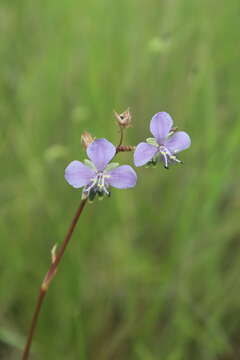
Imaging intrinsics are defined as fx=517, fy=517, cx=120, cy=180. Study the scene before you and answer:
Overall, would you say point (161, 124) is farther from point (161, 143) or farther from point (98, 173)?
point (98, 173)

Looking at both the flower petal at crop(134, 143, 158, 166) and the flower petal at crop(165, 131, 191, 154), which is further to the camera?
the flower petal at crop(165, 131, 191, 154)

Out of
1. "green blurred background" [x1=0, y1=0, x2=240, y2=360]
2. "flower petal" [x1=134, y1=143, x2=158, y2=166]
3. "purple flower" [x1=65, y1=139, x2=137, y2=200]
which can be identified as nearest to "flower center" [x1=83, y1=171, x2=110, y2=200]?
"purple flower" [x1=65, y1=139, x2=137, y2=200]

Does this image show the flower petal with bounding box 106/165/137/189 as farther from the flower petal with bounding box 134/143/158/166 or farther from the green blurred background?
the green blurred background

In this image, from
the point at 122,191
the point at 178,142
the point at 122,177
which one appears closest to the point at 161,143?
the point at 178,142

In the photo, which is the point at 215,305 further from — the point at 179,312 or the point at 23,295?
the point at 23,295

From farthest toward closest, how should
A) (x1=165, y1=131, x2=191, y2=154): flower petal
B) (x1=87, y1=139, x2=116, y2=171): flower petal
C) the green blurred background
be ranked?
the green blurred background, (x1=165, y1=131, x2=191, y2=154): flower petal, (x1=87, y1=139, x2=116, y2=171): flower petal

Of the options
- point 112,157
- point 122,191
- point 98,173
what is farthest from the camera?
point 122,191

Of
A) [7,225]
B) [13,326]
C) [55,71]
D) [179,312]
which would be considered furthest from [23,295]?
[55,71]
